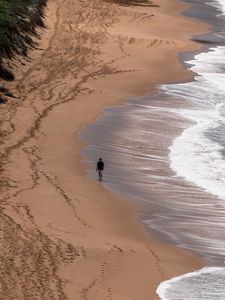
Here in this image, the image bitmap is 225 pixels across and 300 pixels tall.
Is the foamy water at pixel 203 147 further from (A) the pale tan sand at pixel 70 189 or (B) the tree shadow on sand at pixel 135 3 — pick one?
(B) the tree shadow on sand at pixel 135 3

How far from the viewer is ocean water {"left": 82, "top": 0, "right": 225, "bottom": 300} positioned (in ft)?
69.2

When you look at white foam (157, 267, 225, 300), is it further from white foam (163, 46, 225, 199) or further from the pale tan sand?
white foam (163, 46, 225, 199)

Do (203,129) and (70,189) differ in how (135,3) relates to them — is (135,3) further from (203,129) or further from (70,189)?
(70,189)

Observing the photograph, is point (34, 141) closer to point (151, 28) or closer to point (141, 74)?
point (141, 74)

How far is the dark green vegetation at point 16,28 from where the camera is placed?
40406 mm

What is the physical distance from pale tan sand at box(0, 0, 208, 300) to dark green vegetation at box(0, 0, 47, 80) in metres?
0.77

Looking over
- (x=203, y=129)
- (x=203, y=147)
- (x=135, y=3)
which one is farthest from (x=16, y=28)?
(x=135, y=3)

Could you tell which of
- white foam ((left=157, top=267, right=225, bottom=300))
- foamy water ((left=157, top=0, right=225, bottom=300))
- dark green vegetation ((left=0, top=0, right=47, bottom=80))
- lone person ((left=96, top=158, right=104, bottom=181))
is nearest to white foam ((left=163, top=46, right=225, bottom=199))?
foamy water ((left=157, top=0, right=225, bottom=300))

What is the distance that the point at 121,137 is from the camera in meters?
31.6

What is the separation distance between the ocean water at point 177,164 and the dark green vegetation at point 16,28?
671 cm

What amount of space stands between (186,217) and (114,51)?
26.4 metres

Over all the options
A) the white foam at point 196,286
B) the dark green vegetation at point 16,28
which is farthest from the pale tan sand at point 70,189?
the dark green vegetation at point 16,28

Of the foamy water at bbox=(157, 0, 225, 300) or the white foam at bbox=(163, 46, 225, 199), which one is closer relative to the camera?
the foamy water at bbox=(157, 0, 225, 300)

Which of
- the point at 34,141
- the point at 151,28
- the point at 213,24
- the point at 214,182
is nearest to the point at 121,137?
the point at 34,141
